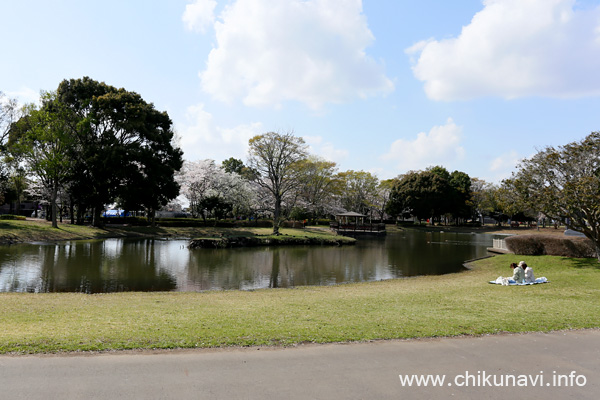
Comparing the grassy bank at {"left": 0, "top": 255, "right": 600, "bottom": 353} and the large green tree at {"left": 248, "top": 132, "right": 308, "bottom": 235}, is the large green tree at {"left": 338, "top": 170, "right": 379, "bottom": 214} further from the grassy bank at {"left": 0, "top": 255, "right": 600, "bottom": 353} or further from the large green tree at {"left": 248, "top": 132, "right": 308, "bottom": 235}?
the grassy bank at {"left": 0, "top": 255, "right": 600, "bottom": 353}

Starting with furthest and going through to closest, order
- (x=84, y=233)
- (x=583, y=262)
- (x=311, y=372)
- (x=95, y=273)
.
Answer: (x=84, y=233) → (x=583, y=262) → (x=95, y=273) → (x=311, y=372)

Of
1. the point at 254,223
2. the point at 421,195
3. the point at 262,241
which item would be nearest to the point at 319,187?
the point at 254,223

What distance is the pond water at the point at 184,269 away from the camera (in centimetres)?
1554

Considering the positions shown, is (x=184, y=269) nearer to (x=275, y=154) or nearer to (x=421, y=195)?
(x=275, y=154)

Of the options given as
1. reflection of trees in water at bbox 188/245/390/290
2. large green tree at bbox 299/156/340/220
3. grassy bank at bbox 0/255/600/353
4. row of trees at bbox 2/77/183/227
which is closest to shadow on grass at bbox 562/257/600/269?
grassy bank at bbox 0/255/600/353

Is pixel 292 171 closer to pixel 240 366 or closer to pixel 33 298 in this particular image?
pixel 33 298

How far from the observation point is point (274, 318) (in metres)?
7.83

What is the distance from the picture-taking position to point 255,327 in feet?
22.5

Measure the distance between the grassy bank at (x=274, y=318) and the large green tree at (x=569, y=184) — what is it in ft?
25.5

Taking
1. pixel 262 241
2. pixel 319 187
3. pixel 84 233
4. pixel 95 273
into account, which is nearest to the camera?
pixel 95 273

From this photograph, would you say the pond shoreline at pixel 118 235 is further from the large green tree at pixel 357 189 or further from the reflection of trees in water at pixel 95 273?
the large green tree at pixel 357 189

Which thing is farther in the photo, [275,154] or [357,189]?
[357,189]

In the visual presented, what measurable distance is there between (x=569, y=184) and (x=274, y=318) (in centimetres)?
1750

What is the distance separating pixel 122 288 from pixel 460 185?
277 feet
